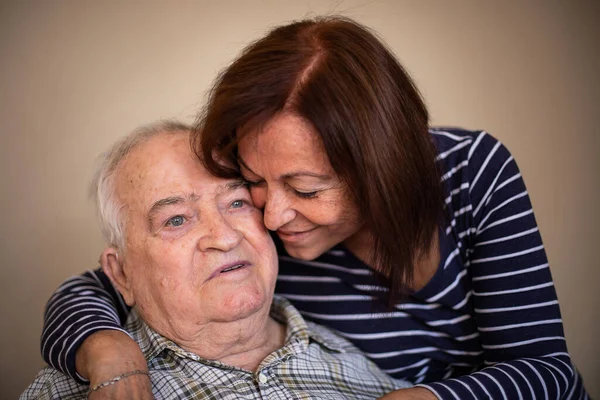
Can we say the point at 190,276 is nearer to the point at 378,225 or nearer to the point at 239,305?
the point at 239,305

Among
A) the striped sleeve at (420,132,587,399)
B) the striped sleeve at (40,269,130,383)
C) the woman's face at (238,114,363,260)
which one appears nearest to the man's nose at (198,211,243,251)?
the woman's face at (238,114,363,260)

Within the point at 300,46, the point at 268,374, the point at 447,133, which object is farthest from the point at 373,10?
the point at 268,374

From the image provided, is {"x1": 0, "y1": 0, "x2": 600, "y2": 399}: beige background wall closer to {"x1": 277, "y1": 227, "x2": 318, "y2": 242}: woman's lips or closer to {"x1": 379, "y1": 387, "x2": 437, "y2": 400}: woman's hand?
{"x1": 277, "y1": 227, "x2": 318, "y2": 242}: woman's lips

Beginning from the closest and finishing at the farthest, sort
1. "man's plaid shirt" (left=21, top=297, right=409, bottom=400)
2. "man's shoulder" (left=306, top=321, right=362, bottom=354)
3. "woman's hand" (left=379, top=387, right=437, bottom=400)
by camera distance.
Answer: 1. "woman's hand" (left=379, top=387, right=437, bottom=400)
2. "man's plaid shirt" (left=21, top=297, right=409, bottom=400)
3. "man's shoulder" (left=306, top=321, right=362, bottom=354)

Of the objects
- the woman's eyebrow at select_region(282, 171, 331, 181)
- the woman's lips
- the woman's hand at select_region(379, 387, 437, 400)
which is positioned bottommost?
the woman's hand at select_region(379, 387, 437, 400)

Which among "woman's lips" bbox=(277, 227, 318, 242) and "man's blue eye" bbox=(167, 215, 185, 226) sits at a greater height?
"man's blue eye" bbox=(167, 215, 185, 226)

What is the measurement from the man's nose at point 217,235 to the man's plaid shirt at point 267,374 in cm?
31

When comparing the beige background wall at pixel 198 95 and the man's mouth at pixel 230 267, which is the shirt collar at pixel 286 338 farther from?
the beige background wall at pixel 198 95

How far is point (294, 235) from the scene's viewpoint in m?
1.58

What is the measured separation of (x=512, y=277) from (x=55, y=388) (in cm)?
130

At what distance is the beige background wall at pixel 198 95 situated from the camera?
7.81ft

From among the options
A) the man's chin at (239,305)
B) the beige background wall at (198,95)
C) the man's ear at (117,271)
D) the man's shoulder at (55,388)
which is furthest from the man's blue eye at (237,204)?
the beige background wall at (198,95)

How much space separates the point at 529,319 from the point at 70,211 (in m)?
1.90

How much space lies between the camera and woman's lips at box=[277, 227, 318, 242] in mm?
1555
